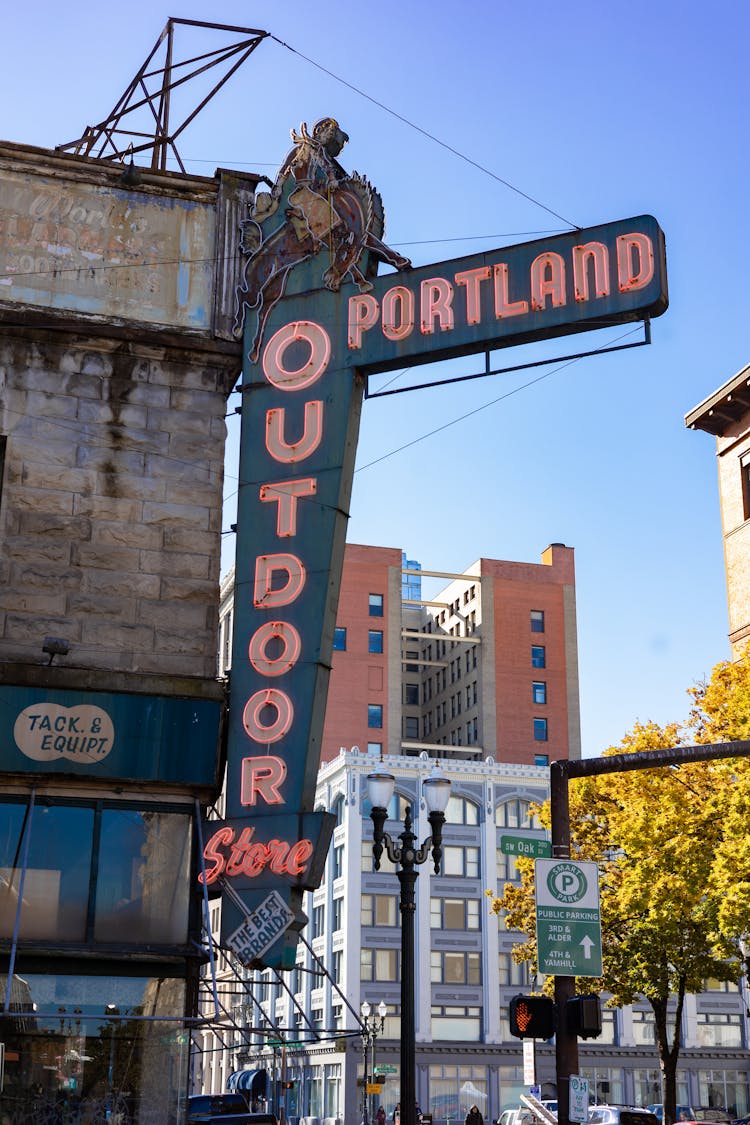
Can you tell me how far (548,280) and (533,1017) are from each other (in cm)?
1154

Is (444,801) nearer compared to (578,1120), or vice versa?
(578,1120)

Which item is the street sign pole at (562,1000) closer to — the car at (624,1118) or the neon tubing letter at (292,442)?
the neon tubing letter at (292,442)

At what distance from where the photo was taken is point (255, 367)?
22312mm

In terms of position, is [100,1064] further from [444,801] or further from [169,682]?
[444,801]

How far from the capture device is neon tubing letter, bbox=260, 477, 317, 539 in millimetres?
21188

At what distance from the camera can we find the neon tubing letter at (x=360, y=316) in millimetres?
22281

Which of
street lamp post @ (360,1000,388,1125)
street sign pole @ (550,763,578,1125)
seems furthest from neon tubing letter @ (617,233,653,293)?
street lamp post @ (360,1000,388,1125)

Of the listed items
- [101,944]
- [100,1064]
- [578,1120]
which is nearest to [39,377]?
[101,944]

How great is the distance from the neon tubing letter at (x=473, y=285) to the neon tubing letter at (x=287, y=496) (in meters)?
3.89

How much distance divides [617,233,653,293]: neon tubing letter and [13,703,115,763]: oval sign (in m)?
10.7

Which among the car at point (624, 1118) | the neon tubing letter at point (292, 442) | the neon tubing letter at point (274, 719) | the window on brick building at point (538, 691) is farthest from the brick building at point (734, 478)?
the window on brick building at point (538, 691)

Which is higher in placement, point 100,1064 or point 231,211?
point 231,211

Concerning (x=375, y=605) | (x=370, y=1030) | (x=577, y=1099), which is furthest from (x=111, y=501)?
(x=375, y=605)

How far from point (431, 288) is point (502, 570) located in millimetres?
92020
